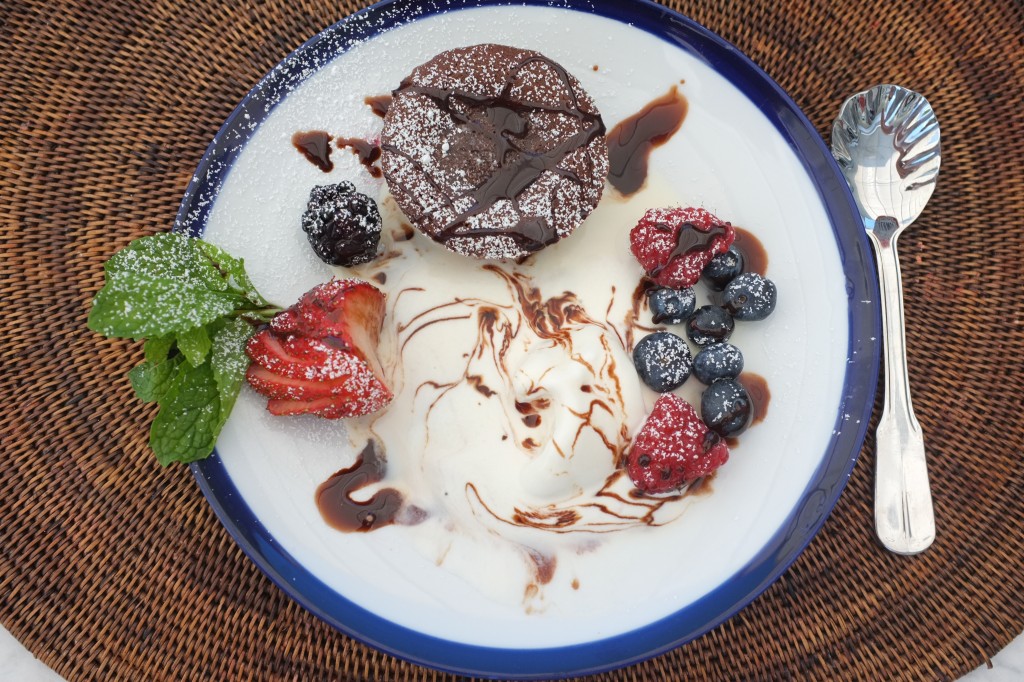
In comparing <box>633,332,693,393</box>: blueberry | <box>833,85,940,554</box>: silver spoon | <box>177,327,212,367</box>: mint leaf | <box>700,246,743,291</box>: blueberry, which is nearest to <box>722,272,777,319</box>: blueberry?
<box>700,246,743,291</box>: blueberry

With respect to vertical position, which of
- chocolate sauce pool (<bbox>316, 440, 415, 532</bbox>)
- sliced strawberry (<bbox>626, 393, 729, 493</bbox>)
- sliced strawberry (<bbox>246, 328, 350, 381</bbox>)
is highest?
sliced strawberry (<bbox>626, 393, 729, 493</bbox>)

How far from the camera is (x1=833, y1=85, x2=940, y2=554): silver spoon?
1.50m

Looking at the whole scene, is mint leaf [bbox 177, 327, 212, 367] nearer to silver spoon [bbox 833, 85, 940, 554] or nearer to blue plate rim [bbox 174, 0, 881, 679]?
blue plate rim [bbox 174, 0, 881, 679]

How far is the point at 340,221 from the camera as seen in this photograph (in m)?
1.42

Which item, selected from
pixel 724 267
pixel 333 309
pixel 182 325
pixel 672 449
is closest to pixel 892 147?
pixel 724 267

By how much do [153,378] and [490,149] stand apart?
30.8 inches

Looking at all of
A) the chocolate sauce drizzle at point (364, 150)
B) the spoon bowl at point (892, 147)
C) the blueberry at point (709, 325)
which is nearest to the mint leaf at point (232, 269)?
the chocolate sauce drizzle at point (364, 150)

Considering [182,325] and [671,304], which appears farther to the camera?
[671,304]

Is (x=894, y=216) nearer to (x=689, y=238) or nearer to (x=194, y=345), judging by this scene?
(x=689, y=238)

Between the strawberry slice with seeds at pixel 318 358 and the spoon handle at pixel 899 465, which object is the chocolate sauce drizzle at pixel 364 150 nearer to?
the strawberry slice with seeds at pixel 318 358

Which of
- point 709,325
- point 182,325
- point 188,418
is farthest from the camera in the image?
point 709,325

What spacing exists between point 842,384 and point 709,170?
529 mm

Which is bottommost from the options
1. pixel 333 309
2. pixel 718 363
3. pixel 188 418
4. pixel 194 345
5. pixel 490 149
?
pixel 188 418

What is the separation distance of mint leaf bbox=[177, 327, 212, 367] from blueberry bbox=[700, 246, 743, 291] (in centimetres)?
99
